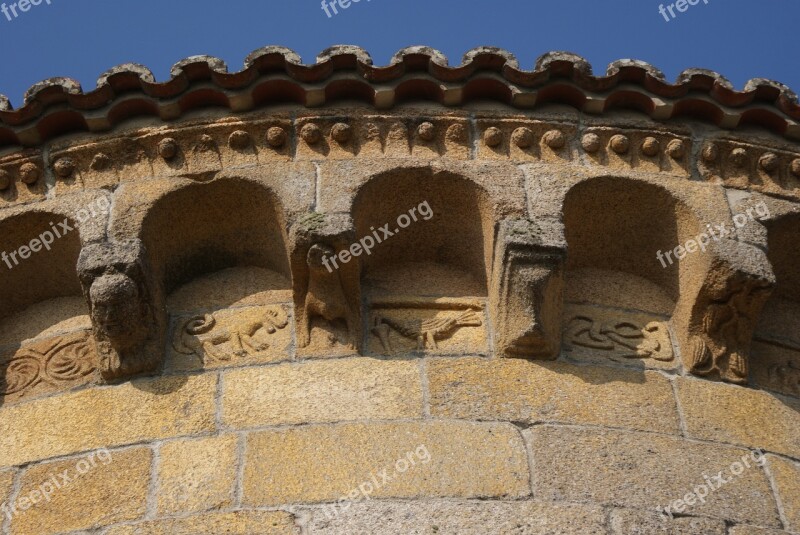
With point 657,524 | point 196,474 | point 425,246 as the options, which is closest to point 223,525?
point 196,474

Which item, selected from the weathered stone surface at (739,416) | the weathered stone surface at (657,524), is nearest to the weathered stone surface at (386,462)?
the weathered stone surface at (657,524)

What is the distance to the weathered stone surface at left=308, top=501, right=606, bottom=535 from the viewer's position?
13.0 feet

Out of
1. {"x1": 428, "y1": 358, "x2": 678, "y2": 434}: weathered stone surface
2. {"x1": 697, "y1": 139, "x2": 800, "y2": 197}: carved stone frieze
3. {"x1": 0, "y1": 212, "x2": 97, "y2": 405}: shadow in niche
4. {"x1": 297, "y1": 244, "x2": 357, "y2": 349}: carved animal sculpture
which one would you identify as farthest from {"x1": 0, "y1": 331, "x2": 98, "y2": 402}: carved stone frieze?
{"x1": 697, "y1": 139, "x2": 800, "y2": 197}: carved stone frieze

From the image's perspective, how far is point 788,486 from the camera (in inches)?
171

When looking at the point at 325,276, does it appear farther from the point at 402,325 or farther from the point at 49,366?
the point at 49,366

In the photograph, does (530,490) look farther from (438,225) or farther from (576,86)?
(576,86)

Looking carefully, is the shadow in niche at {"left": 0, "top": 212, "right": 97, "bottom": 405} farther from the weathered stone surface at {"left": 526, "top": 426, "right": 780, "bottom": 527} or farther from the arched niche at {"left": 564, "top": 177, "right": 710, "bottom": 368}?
the arched niche at {"left": 564, "top": 177, "right": 710, "bottom": 368}

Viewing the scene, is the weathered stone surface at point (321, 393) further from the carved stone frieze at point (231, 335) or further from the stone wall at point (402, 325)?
the carved stone frieze at point (231, 335)

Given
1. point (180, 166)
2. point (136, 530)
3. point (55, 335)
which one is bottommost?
point (136, 530)

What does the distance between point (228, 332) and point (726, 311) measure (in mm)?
2186

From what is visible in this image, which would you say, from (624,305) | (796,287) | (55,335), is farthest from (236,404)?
(796,287)

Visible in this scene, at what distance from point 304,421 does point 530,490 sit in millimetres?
937

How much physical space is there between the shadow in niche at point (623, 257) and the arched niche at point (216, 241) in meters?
1.35

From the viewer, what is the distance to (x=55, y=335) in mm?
5156
